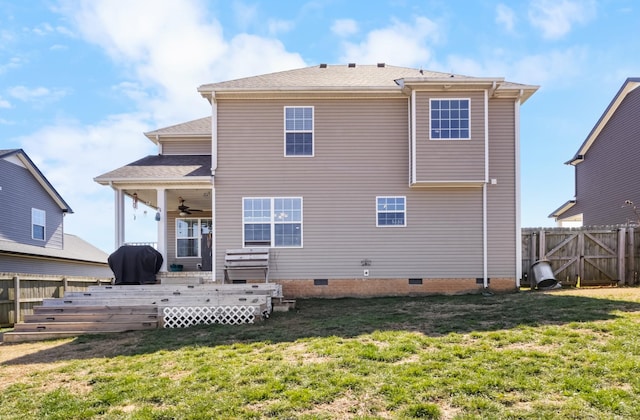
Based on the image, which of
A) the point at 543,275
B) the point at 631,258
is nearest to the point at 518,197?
the point at 543,275

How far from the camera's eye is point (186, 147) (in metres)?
15.3

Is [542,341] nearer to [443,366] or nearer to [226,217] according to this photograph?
[443,366]

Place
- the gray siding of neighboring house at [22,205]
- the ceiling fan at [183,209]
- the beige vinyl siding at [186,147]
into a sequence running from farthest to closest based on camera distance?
1. the gray siding of neighboring house at [22,205]
2. the ceiling fan at [183,209]
3. the beige vinyl siding at [186,147]

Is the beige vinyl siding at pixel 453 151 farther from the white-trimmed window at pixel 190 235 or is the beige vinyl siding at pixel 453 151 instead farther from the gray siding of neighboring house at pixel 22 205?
Answer: the gray siding of neighboring house at pixel 22 205

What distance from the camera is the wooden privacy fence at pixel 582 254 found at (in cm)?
1348

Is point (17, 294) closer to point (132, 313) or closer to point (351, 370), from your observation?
point (132, 313)

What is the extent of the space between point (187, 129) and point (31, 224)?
1019 centimetres

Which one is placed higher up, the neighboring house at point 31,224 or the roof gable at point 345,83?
the roof gable at point 345,83

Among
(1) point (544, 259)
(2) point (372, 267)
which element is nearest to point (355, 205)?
(2) point (372, 267)

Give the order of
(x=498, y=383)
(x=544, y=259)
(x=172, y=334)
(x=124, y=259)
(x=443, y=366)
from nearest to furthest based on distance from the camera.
Result: (x=498, y=383) < (x=443, y=366) < (x=172, y=334) < (x=124, y=259) < (x=544, y=259)

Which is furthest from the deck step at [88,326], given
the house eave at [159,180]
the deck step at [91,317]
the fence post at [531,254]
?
the fence post at [531,254]

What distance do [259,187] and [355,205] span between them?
9.31ft

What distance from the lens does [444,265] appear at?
501 inches

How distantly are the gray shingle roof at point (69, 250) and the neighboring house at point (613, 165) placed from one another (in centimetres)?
2319
